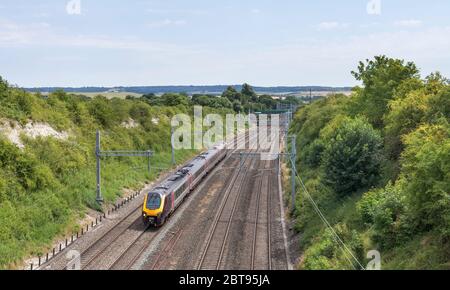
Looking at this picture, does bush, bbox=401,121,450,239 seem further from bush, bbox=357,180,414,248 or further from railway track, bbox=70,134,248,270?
railway track, bbox=70,134,248,270

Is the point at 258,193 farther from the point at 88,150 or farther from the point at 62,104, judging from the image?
the point at 62,104

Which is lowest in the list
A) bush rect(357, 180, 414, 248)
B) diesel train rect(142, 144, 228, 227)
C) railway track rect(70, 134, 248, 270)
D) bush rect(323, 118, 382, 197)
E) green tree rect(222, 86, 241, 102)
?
railway track rect(70, 134, 248, 270)

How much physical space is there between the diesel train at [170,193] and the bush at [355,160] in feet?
35.7

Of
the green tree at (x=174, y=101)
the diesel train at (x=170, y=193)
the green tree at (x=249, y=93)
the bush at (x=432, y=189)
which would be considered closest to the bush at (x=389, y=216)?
the bush at (x=432, y=189)

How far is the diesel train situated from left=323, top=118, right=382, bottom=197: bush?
10888mm

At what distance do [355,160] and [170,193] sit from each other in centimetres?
1249

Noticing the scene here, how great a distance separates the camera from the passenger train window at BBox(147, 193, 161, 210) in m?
31.1

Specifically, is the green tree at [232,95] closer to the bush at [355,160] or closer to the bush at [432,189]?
the bush at [355,160]

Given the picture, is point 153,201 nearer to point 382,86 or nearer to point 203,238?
point 203,238

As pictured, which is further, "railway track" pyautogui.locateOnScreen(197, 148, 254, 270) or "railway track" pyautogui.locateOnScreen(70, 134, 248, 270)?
"railway track" pyautogui.locateOnScreen(197, 148, 254, 270)

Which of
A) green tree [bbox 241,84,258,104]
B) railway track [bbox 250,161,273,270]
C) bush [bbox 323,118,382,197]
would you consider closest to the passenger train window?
railway track [bbox 250,161,273,270]
